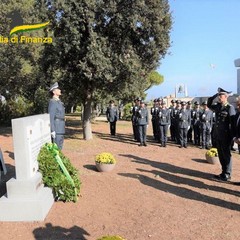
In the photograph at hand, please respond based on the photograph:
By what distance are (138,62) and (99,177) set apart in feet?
22.0

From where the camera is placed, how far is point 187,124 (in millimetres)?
12922

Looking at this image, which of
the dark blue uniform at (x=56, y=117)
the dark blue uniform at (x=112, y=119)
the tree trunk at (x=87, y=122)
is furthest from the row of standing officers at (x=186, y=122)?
the dark blue uniform at (x=56, y=117)

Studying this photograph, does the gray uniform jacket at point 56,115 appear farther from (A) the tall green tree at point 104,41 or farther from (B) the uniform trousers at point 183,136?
(B) the uniform trousers at point 183,136

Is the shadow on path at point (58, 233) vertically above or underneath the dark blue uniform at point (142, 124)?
underneath

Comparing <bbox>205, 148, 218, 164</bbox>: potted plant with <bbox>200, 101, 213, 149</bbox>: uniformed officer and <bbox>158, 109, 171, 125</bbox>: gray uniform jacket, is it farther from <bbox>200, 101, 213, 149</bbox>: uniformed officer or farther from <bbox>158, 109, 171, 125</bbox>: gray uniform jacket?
<bbox>158, 109, 171, 125</bbox>: gray uniform jacket

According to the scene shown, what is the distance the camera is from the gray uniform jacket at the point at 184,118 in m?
12.9

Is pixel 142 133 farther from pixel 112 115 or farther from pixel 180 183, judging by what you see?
pixel 180 183

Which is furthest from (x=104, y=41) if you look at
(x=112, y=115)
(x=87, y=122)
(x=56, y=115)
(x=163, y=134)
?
(x=56, y=115)

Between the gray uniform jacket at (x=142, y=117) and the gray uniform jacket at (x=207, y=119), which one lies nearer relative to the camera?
the gray uniform jacket at (x=207, y=119)

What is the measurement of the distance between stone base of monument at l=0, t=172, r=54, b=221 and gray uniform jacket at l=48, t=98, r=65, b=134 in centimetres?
212

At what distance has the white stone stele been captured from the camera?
16.6ft

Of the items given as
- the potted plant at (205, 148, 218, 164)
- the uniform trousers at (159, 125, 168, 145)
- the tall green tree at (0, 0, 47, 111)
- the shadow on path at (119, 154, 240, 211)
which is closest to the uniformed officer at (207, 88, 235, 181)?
the shadow on path at (119, 154, 240, 211)

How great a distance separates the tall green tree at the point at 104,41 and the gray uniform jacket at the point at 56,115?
5083 mm

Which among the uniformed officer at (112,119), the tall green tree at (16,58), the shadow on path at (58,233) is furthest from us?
the tall green tree at (16,58)
